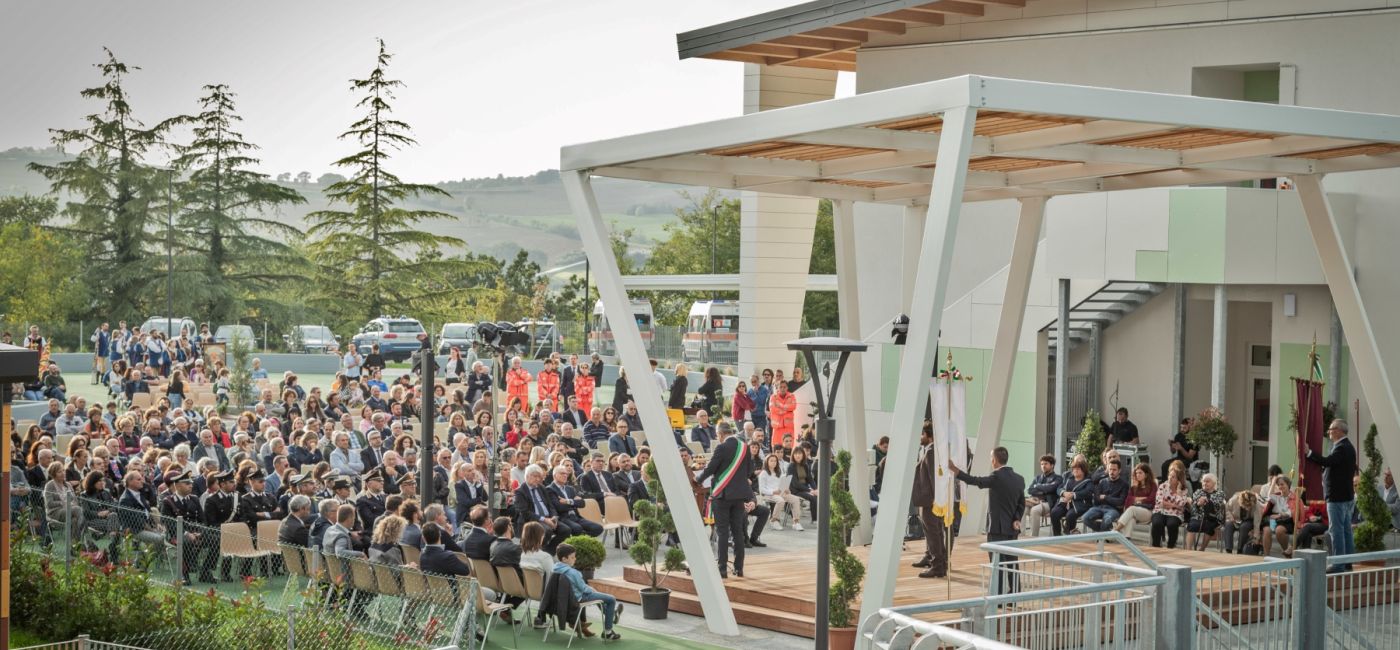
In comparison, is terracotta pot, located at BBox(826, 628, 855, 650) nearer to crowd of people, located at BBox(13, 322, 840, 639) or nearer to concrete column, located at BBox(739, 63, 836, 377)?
crowd of people, located at BBox(13, 322, 840, 639)

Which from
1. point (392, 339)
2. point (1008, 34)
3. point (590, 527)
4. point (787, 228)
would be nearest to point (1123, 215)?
point (1008, 34)

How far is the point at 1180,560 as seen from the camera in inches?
568

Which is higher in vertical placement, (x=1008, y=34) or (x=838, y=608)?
(x=1008, y=34)

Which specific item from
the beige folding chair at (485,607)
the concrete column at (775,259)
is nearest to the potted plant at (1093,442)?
the beige folding chair at (485,607)

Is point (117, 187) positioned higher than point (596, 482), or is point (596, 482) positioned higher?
point (117, 187)

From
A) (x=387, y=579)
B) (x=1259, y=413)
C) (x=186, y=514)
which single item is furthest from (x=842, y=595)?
(x=1259, y=413)

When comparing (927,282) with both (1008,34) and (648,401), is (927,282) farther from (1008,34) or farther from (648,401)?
(1008,34)

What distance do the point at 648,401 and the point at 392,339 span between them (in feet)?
133

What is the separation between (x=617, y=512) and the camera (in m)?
17.5

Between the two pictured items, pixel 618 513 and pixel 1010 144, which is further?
pixel 618 513

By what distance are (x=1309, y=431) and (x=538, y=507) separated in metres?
8.28

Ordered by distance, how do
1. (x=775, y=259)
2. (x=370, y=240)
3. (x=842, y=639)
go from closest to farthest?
(x=842, y=639) < (x=775, y=259) < (x=370, y=240)

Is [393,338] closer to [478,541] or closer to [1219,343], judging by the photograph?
[1219,343]

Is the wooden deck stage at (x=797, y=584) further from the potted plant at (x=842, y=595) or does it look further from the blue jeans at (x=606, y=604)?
the blue jeans at (x=606, y=604)
